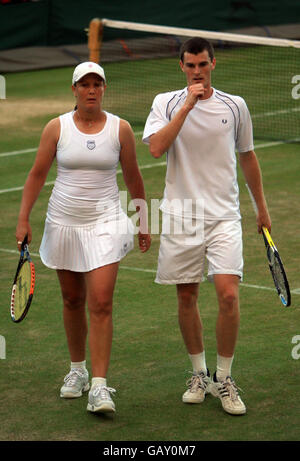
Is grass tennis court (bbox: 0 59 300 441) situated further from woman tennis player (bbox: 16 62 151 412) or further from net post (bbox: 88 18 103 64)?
net post (bbox: 88 18 103 64)

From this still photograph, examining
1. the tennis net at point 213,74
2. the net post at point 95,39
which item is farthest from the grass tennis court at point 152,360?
the tennis net at point 213,74

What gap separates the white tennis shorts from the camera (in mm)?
7102

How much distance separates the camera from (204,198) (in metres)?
7.13

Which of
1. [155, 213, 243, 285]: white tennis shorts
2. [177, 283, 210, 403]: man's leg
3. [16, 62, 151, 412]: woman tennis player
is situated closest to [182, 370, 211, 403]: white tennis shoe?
[177, 283, 210, 403]: man's leg

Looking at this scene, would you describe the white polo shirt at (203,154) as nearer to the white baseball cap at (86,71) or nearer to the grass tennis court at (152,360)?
the white baseball cap at (86,71)

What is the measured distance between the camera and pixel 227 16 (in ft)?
93.1

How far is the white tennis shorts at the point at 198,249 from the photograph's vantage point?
7.10m

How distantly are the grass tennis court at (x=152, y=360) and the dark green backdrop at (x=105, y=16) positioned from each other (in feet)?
43.4

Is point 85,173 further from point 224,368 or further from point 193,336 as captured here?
point 224,368

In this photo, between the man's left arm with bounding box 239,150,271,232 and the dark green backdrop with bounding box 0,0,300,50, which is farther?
the dark green backdrop with bounding box 0,0,300,50

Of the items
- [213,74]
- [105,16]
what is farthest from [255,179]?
[105,16]

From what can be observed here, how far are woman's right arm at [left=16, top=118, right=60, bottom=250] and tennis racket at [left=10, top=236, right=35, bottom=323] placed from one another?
103mm

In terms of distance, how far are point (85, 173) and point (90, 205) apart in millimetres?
217
